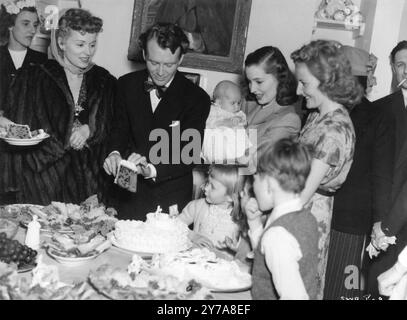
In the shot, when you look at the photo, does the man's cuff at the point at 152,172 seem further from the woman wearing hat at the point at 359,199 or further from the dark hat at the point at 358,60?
the dark hat at the point at 358,60

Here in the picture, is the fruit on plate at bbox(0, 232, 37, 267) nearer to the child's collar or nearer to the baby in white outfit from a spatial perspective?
the child's collar

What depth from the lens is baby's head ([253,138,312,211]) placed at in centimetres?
194

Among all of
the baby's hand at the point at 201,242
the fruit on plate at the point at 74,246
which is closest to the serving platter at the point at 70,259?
the fruit on plate at the point at 74,246

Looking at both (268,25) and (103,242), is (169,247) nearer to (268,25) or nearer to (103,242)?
(103,242)

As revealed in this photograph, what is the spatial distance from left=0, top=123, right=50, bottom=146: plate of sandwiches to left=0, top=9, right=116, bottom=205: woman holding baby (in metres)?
0.14

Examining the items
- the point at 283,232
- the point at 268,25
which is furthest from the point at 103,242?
the point at 268,25

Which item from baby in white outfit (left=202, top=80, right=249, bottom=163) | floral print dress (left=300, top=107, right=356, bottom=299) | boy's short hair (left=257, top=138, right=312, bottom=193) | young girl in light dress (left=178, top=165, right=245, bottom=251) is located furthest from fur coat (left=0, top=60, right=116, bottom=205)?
boy's short hair (left=257, top=138, right=312, bottom=193)

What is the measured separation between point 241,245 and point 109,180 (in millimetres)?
1340

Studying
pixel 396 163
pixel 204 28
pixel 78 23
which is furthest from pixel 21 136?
pixel 396 163

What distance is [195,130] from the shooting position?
3229 mm

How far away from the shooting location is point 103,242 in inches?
89.3

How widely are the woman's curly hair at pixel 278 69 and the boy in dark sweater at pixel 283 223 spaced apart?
42.3 inches

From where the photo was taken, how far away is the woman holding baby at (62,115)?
331cm

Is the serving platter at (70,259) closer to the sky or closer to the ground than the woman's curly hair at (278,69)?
closer to the ground
